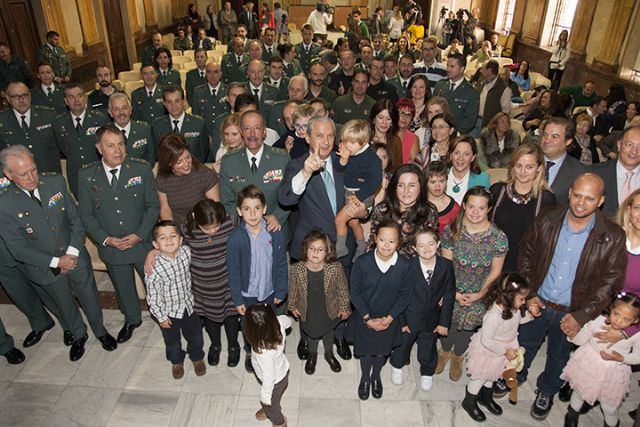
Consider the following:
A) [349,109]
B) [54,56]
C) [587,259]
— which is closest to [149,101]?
[349,109]

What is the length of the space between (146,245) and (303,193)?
54.8 inches

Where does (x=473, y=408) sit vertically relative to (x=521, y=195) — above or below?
below

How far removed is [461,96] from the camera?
5.31m

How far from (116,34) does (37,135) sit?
8984 mm

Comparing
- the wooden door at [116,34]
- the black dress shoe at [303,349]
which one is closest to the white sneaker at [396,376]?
the black dress shoe at [303,349]

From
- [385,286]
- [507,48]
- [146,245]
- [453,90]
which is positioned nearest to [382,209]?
[385,286]

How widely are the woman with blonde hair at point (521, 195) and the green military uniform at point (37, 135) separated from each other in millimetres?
4639

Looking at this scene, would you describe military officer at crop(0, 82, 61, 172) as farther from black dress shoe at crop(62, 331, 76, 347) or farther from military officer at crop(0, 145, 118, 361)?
black dress shoe at crop(62, 331, 76, 347)

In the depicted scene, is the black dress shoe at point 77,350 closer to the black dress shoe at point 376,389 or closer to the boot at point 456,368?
the black dress shoe at point 376,389

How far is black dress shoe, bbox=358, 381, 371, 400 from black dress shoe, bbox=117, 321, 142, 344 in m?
2.00

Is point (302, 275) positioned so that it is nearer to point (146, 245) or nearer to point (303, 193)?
point (303, 193)

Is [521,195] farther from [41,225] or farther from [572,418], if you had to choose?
[41,225]

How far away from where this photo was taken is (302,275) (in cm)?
297

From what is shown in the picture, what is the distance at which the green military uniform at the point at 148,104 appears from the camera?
5867 millimetres
